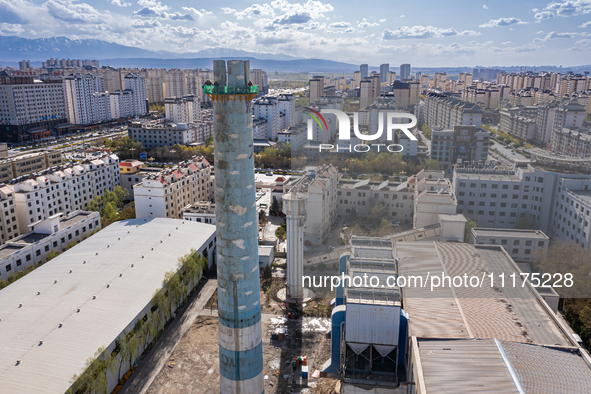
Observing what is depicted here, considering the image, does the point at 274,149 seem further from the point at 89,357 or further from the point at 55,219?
the point at 89,357

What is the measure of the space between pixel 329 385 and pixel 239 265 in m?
3.99

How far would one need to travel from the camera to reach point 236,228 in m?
7.41

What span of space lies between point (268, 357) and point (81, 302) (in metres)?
4.58

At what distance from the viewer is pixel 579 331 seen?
36.8 ft

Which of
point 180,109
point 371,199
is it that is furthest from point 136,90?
point 371,199

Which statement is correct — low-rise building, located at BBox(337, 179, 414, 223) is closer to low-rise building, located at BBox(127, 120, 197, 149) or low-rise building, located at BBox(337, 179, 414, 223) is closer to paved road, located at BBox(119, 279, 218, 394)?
paved road, located at BBox(119, 279, 218, 394)

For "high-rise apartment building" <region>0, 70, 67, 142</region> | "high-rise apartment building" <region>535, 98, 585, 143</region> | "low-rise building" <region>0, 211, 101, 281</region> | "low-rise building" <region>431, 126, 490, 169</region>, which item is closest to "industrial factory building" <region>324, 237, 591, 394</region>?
"low-rise building" <region>0, 211, 101, 281</region>

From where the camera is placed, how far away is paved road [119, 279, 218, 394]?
9578mm

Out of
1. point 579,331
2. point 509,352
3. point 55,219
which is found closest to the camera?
point 509,352

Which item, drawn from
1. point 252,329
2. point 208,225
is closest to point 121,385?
point 252,329

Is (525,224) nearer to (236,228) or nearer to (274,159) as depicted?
(236,228)

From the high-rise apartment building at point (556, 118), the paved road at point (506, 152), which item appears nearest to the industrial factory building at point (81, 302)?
the paved road at point (506, 152)

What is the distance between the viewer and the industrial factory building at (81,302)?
8.09 meters

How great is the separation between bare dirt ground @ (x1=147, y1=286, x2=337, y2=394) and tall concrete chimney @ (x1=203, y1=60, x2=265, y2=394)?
155cm
